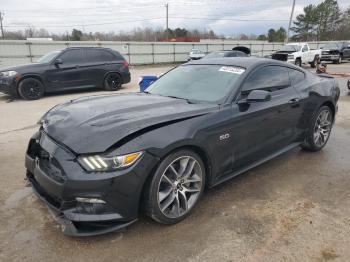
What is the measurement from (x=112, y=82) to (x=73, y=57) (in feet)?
5.57

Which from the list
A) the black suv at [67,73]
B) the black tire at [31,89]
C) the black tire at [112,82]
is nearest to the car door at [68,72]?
the black suv at [67,73]

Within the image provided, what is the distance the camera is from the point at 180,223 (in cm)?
311

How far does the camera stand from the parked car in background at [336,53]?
27.8 m

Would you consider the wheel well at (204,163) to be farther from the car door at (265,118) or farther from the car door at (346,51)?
the car door at (346,51)

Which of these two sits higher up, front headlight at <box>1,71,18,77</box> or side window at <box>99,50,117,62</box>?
side window at <box>99,50,117,62</box>

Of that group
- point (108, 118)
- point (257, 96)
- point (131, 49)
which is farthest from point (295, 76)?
point (131, 49)

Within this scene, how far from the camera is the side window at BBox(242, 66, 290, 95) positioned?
12.5 feet

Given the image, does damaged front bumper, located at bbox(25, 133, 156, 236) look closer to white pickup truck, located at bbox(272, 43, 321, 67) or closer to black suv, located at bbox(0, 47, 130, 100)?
black suv, located at bbox(0, 47, 130, 100)

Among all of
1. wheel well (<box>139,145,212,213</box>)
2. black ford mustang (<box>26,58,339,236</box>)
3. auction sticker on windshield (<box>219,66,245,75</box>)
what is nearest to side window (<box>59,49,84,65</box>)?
black ford mustang (<box>26,58,339,236</box>)

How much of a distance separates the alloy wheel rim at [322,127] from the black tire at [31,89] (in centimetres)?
856

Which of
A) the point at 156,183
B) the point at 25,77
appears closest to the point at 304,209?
the point at 156,183

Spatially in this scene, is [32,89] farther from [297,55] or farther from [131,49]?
[297,55]

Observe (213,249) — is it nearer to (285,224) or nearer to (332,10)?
(285,224)

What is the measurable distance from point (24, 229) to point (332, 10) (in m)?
79.2
